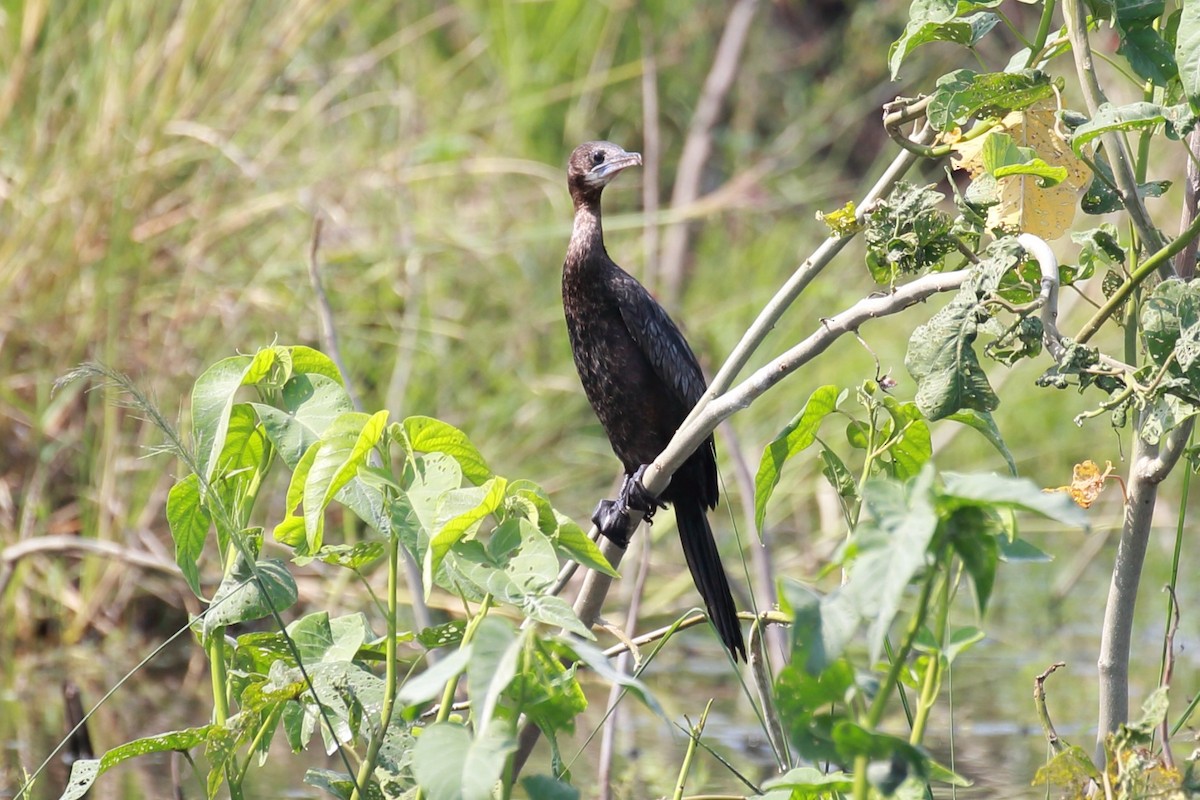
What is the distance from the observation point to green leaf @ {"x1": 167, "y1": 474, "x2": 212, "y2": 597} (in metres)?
1.70

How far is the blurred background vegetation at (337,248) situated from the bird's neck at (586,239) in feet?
3.01

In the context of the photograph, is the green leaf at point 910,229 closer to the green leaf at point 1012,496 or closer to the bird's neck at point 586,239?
the green leaf at point 1012,496

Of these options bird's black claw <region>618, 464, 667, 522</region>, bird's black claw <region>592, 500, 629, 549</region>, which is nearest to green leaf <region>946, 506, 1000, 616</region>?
bird's black claw <region>592, 500, 629, 549</region>

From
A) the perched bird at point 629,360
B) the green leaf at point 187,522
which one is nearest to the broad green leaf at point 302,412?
the green leaf at point 187,522

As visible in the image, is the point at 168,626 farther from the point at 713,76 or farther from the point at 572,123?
the point at 713,76

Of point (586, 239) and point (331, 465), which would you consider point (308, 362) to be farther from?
point (586, 239)

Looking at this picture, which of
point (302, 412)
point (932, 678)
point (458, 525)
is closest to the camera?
point (932, 678)

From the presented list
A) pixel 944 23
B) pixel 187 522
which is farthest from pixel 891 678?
pixel 187 522

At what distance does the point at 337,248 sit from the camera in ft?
16.6

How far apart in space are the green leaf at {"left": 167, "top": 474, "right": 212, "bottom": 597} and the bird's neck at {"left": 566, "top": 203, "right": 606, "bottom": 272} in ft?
5.64

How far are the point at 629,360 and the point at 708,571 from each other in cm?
55

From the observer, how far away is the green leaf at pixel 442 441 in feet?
5.23

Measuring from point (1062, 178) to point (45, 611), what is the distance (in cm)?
369

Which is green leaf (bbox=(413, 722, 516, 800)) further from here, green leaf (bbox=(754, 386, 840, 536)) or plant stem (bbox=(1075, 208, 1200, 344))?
plant stem (bbox=(1075, 208, 1200, 344))
